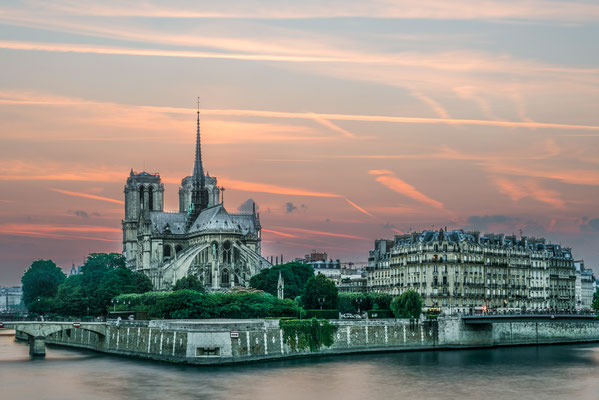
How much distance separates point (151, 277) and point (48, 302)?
49.9 ft

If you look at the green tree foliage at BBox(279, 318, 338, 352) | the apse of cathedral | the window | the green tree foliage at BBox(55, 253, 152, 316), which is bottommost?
the window

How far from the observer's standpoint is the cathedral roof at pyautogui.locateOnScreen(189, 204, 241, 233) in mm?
146500

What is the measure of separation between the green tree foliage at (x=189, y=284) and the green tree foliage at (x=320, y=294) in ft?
68.9

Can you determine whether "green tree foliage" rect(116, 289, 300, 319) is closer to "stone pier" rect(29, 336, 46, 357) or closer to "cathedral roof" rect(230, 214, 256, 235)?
"stone pier" rect(29, 336, 46, 357)

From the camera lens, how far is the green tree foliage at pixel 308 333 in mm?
87438

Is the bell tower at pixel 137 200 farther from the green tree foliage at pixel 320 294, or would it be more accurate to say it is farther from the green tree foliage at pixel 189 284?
the green tree foliage at pixel 320 294

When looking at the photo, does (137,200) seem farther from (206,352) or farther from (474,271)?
(206,352)

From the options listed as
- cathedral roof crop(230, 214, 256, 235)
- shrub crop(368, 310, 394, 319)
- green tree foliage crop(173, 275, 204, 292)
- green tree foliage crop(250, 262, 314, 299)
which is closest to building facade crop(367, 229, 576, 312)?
green tree foliage crop(250, 262, 314, 299)

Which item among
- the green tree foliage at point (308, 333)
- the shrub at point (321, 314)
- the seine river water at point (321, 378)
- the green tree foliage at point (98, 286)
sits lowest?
the seine river water at point (321, 378)

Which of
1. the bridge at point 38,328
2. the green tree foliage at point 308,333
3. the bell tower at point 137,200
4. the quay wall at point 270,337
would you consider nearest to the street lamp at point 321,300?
the quay wall at point 270,337

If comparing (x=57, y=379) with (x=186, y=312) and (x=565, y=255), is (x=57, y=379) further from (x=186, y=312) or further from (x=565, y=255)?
(x=565, y=255)

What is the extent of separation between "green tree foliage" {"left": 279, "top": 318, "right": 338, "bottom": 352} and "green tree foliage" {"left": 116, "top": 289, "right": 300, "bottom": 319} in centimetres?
1032

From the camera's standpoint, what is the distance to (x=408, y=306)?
10444cm

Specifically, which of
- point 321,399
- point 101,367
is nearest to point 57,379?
point 101,367
